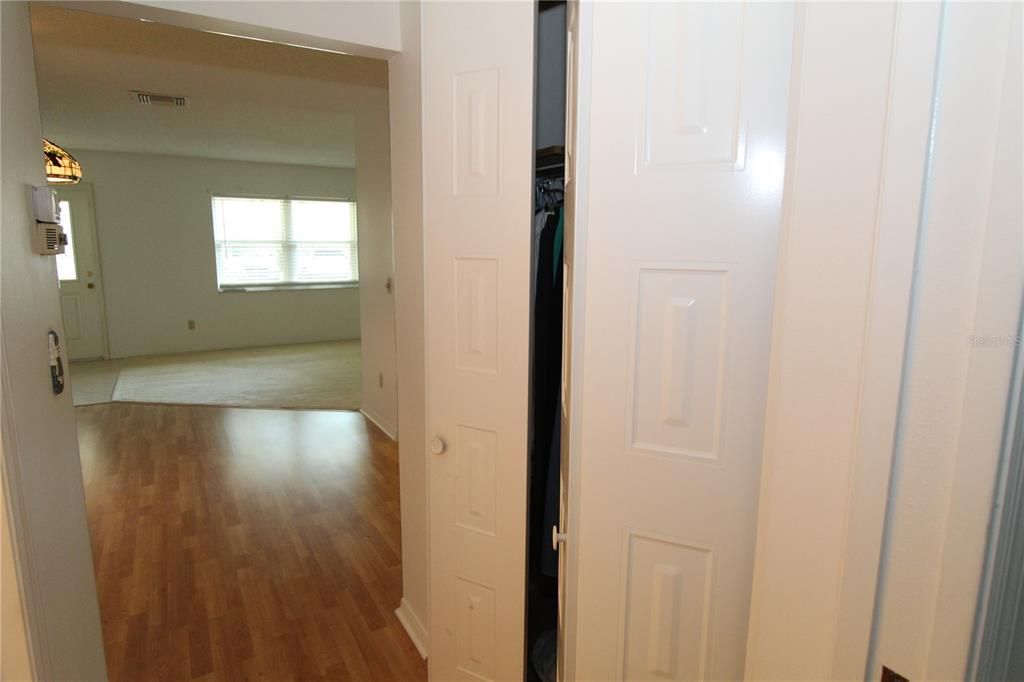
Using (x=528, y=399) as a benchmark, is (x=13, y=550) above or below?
below

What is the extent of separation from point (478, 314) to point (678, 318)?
1.94 feet

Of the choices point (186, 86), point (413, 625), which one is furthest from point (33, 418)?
point (186, 86)

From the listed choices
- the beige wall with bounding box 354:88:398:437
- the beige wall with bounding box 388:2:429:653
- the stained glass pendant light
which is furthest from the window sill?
the beige wall with bounding box 388:2:429:653

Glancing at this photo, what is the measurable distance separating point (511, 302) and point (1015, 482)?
1.01m

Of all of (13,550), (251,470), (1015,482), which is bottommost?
(251,470)

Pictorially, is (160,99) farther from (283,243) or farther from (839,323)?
(839,323)

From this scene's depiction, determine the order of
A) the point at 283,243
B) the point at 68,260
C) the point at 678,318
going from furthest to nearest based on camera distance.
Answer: the point at 283,243 → the point at 68,260 → the point at 678,318

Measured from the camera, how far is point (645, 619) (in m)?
1.10

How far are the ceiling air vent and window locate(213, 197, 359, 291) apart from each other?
3090 millimetres

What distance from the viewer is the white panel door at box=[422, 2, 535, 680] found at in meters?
1.33

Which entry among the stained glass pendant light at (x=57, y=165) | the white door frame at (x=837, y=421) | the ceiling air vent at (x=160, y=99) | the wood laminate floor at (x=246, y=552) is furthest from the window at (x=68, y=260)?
the white door frame at (x=837, y=421)

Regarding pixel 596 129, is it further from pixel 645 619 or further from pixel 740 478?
pixel 645 619

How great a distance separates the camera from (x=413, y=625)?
2.12 metres

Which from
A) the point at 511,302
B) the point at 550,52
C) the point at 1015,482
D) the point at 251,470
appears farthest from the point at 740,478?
the point at 251,470
